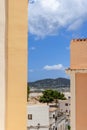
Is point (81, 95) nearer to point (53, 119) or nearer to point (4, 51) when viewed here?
point (4, 51)

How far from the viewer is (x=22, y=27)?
2.13 m

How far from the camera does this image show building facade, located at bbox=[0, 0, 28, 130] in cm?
208

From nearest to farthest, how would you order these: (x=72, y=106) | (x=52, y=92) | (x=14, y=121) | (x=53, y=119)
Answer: (x=14, y=121) → (x=72, y=106) → (x=53, y=119) → (x=52, y=92)

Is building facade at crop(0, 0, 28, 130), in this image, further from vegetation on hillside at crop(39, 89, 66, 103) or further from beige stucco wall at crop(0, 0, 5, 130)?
vegetation on hillside at crop(39, 89, 66, 103)

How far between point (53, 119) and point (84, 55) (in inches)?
461

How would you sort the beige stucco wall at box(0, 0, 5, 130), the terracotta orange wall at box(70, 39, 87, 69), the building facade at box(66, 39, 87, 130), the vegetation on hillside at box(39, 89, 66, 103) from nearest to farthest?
the beige stucco wall at box(0, 0, 5, 130)
the building facade at box(66, 39, 87, 130)
the terracotta orange wall at box(70, 39, 87, 69)
the vegetation on hillside at box(39, 89, 66, 103)

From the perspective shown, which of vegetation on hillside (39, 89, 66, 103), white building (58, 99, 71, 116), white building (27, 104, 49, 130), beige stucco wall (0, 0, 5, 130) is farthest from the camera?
white building (58, 99, 71, 116)

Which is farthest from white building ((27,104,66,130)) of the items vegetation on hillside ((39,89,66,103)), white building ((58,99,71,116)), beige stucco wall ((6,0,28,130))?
beige stucco wall ((6,0,28,130))

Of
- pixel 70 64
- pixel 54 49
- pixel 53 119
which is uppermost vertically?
pixel 54 49

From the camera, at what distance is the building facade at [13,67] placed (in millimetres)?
2076

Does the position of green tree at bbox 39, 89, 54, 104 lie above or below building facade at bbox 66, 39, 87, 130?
above

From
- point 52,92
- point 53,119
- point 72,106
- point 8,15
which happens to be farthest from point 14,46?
point 52,92

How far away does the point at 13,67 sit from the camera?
2104 mm

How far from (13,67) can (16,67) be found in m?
0.02
